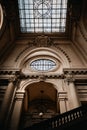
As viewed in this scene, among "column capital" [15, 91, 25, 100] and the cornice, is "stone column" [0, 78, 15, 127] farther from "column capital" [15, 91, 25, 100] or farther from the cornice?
the cornice

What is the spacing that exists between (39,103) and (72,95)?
4.68 m

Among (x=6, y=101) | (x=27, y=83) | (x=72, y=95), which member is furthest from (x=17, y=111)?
(x=72, y=95)

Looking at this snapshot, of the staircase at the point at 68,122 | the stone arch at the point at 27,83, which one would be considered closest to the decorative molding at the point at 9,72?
the stone arch at the point at 27,83

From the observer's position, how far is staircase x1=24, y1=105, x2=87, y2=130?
8.09 metres

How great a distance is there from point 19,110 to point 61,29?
411 inches

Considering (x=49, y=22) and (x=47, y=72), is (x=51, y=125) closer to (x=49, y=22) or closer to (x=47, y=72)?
(x=47, y=72)

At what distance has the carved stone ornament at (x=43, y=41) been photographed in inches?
720

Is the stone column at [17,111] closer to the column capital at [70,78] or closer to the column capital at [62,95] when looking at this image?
the column capital at [62,95]

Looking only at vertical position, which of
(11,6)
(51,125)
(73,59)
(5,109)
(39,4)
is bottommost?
(51,125)

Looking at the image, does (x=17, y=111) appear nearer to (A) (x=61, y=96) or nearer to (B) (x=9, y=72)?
(A) (x=61, y=96)

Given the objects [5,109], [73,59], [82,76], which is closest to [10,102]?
[5,109]

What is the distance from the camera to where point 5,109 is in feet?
38.4

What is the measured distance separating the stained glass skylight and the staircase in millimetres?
11793

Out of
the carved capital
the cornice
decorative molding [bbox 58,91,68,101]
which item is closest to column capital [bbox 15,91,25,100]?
the cornice
